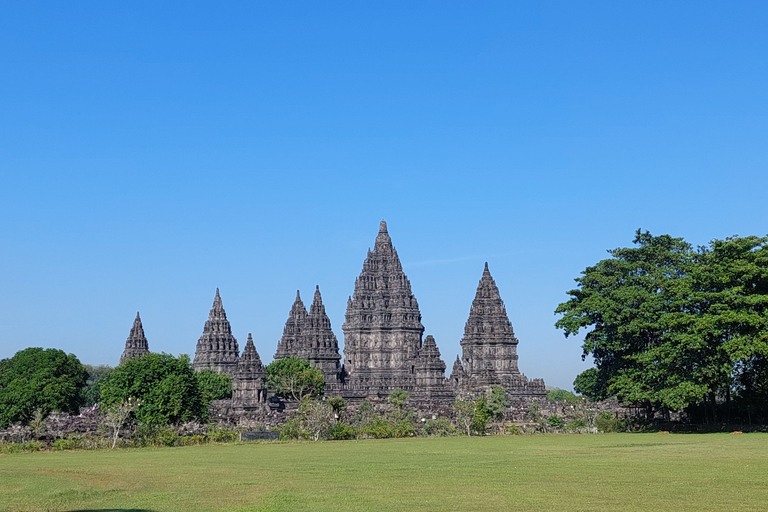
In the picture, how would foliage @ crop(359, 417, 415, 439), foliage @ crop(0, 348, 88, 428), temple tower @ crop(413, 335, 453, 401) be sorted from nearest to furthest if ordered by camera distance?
foliage @ crop(359, 417, 415, 439), foliage @ crop(0, 348, 88, 428), temple tower @ crop(413, 335, 453, 401)

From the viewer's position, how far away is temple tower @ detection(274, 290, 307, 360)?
151 meters

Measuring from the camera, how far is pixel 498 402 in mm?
104188

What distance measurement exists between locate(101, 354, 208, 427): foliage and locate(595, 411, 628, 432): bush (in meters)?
29.6

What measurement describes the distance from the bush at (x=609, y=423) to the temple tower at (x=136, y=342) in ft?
338

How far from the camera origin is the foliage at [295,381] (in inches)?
4911

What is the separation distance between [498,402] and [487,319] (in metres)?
36.7

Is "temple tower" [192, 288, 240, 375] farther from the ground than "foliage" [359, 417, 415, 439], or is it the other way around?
"temple tower" [192, 288, 240, 375]

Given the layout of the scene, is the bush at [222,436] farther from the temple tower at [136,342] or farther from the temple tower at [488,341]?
the temple tower at [136,342]

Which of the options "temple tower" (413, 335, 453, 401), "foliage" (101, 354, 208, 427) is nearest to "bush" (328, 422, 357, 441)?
"foliage" (101, 354, 208, 427)

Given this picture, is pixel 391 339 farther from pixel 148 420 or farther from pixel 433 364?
pixel 148 420

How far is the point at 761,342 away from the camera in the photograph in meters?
55.4

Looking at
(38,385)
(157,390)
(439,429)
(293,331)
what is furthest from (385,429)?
(293,331)

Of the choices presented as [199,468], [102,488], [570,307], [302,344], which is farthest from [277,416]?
[102,488]

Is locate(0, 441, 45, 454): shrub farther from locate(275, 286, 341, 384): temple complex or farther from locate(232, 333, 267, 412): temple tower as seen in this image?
locate(275, 286, 341, 384): temple complex
